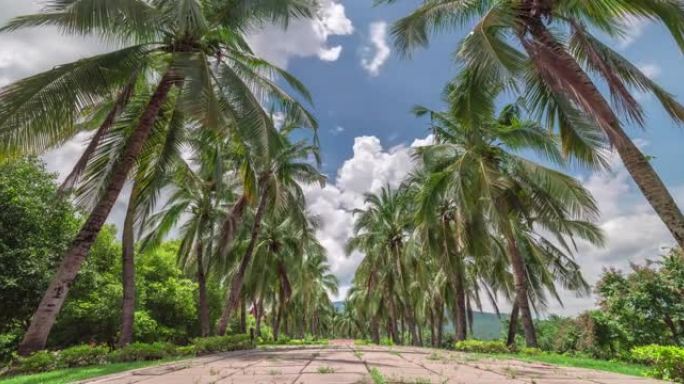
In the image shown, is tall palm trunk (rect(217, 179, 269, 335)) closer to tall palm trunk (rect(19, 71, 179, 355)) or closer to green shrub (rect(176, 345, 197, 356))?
green shrub (rect(176, 345, 197, 356))

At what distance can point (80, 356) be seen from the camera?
962cm

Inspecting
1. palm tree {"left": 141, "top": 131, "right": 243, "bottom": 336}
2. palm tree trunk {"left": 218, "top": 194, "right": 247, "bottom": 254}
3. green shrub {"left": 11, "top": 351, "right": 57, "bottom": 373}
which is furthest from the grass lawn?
palm tree {"left": 141, "top": 131, "right": 243, "bottom": 336}

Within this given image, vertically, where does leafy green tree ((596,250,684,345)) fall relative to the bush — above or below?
above

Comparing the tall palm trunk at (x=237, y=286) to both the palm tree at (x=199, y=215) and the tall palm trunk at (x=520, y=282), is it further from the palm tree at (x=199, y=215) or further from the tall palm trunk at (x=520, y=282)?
the tall palm trunk at (x=520, y=282)

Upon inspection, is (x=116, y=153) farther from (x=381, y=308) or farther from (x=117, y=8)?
(x=381, y=308)

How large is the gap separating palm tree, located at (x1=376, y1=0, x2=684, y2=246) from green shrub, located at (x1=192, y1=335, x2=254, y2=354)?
418 inches

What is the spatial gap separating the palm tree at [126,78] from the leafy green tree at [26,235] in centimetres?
748

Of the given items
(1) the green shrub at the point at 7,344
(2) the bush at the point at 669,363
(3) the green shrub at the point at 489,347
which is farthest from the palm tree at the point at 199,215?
(2) the bush at the point at 669,363

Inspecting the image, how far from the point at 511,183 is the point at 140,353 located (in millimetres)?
12212

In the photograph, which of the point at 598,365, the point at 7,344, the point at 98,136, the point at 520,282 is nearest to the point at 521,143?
the point at 520,282

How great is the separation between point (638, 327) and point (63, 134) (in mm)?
25581

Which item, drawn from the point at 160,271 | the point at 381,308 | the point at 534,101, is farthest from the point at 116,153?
the point at 381,308

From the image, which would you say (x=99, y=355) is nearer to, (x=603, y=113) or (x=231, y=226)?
(x=231, y=226)

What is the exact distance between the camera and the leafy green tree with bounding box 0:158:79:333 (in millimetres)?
14828
